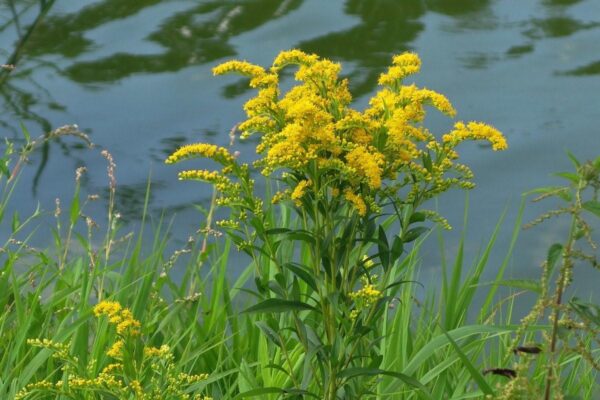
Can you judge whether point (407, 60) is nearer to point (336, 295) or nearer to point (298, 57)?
point (298, 57)

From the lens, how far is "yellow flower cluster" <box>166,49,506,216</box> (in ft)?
7.00

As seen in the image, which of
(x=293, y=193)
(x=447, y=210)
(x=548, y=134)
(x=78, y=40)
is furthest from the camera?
(x=78, y=40)

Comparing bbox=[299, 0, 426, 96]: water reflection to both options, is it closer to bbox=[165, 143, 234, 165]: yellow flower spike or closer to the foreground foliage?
the foreground foliage

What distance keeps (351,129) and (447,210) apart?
162 centimetres

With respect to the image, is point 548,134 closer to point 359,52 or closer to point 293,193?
point 359,52

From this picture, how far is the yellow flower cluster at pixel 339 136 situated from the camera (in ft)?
7.00

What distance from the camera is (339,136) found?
7.25 feet

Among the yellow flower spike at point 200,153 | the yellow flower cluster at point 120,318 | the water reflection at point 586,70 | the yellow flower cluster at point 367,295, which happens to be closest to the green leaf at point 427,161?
the yellow flower cluster at point 367,295

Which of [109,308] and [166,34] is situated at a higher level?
[109,308]

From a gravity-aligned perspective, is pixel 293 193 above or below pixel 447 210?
above

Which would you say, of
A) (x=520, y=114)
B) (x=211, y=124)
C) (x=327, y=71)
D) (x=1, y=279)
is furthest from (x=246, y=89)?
(x=327, y=71)

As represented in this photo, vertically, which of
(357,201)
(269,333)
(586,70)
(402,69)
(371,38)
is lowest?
(586,70)

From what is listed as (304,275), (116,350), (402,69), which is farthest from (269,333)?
(402,69)

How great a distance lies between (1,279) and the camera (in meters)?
3.34
